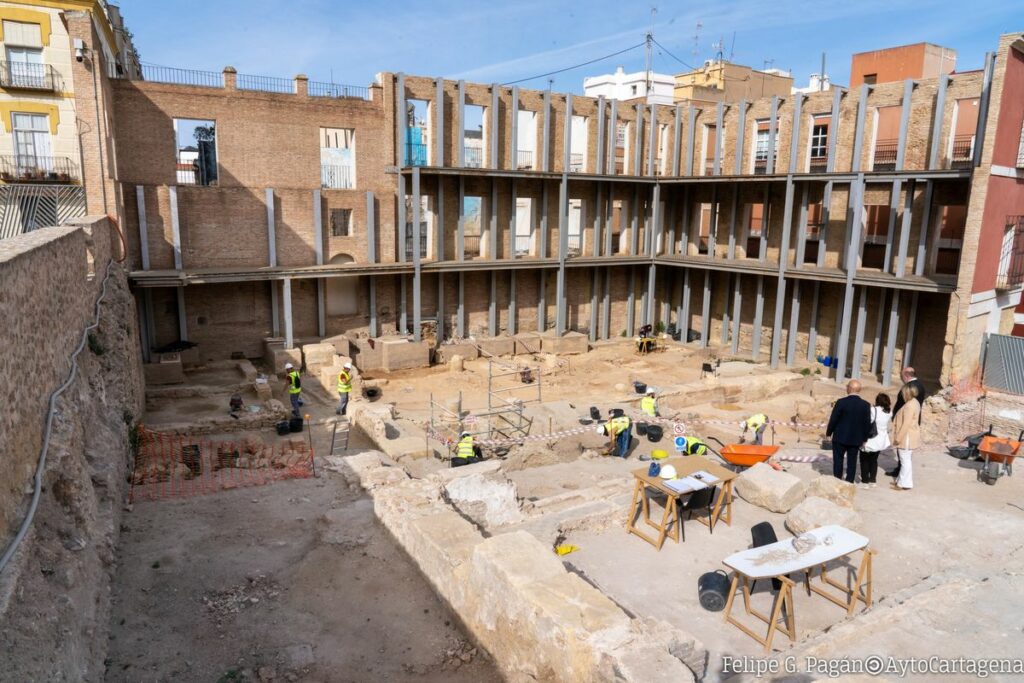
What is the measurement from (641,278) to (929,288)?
1262 centimetres

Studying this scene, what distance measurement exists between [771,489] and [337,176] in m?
20.4

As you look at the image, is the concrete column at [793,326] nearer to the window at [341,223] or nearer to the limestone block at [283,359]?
the window at [341,223]

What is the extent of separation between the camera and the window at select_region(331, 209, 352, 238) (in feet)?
82.1

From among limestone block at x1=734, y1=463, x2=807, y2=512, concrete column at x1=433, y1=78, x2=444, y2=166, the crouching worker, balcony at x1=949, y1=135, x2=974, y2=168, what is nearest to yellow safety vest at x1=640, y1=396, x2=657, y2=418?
the crouching worker

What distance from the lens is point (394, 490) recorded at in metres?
9.93

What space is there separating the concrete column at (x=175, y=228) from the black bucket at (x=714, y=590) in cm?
1992

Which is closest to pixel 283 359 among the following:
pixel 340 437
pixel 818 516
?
pixel 340 437

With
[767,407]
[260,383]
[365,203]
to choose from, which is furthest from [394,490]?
[365,203]

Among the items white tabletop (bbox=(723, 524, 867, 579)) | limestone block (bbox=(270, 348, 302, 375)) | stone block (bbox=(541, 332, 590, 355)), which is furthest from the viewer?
stone block (bbox=(541, 332, 590, 355))

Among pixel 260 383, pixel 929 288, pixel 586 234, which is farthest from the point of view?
pixel 586 234

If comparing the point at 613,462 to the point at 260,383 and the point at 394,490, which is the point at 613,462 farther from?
the point at 260,383

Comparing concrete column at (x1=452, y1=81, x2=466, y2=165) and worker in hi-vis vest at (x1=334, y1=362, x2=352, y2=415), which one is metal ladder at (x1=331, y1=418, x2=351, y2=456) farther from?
concrete column at (x1=452, y1=81, x2=466, y2=165)

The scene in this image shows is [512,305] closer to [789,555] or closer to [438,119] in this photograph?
[438,119]

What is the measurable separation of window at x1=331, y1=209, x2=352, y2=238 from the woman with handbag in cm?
1910
